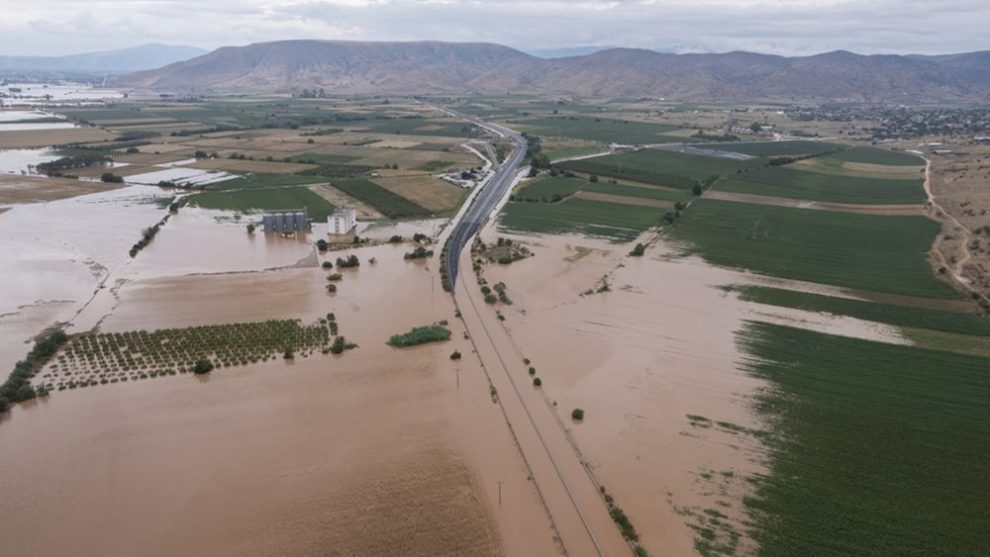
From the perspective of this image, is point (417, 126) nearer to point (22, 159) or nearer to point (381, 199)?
point (381, 199)

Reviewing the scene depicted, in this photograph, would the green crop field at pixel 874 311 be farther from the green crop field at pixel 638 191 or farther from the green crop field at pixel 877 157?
the green crop field at pixel 877 157

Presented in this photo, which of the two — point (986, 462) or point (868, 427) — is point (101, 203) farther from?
point (986, 462)

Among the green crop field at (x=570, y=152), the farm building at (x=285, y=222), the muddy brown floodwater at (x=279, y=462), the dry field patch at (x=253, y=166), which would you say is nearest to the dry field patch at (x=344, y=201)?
the farm building at (x=285, y=222)

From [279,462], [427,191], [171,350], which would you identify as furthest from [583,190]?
[279,462]

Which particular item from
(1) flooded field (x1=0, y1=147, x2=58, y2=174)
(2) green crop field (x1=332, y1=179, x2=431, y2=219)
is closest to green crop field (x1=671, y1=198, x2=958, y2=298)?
(2) green crop field (x1=332, y1=179, x2=431, y2=219)

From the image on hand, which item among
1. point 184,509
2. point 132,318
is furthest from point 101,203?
point 184,509

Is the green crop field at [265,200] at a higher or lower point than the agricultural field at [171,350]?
higher
